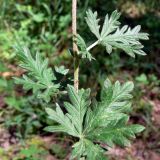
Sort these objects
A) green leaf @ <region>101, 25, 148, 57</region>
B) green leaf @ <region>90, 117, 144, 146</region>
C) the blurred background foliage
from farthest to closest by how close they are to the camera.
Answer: the blurred background foliage
green leaf @ <region>101, 25, 148, 57</region>
green leaf @ <region>90, 117, 144, 146</region>

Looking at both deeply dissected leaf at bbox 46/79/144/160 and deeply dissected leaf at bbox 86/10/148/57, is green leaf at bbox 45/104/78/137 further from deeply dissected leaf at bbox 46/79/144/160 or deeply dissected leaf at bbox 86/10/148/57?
deeply dissected leaf at bbox 86/10/148/57

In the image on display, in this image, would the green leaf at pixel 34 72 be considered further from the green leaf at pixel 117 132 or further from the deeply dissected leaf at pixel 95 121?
the green leaf at pixel 117 132

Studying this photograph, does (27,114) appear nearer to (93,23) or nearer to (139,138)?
(139,138)

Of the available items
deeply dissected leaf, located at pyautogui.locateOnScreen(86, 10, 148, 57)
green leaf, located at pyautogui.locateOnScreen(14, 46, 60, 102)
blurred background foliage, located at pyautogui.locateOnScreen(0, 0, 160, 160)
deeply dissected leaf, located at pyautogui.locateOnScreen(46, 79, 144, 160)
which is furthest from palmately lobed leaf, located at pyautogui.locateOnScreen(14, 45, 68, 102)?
blurred background foliage, located at pyautogui.locateOnScreen(0, 0, 160, 160)

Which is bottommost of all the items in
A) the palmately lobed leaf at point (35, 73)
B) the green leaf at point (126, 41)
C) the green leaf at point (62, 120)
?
the green leaf at point (62, 120)

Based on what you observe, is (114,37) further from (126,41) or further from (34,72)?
(34,72)

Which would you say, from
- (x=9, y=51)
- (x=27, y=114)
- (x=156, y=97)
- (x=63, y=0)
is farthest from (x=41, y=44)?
(x=156, y=97)

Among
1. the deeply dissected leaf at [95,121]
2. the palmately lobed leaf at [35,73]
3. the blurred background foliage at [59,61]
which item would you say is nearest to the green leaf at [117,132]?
the deeply dissected leaf at [95,121]

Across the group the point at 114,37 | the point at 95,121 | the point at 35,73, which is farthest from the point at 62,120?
the point at 114,37

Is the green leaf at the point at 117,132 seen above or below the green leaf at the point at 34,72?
below

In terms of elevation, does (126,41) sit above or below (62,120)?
above
